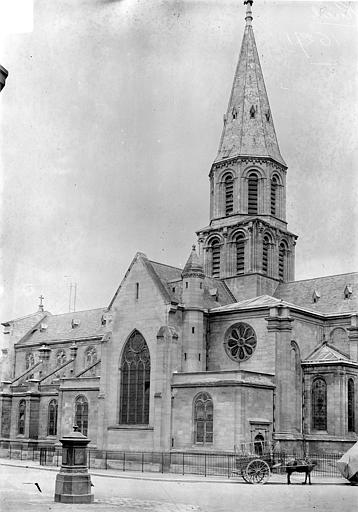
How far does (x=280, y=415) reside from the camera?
4734 cm

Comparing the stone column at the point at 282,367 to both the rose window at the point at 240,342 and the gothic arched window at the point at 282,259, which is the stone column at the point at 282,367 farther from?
the gothic arched window at the point at 282,259

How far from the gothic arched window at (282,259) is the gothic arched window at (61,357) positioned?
25534 mm

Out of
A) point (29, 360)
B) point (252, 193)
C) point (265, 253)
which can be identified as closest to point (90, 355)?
point (29, 360)

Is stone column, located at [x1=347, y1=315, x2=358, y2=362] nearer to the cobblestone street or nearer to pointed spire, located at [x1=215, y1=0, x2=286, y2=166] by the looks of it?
the cobblestone street

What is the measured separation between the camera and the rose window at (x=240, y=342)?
50.6 metres

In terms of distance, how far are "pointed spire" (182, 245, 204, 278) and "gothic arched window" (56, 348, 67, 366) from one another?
92.0ft

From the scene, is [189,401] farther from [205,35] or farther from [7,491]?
[205,35]

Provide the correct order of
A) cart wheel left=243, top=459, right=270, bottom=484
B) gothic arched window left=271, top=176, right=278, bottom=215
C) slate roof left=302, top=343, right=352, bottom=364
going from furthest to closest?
gothic arched window left=271, top=176, right=278, bottom=215 < slate roof left=302, top=343, right=352, bottom=364 < cart wheel left=243, top=459, right=270, bottom=484

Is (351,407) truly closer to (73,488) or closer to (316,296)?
(316,296)

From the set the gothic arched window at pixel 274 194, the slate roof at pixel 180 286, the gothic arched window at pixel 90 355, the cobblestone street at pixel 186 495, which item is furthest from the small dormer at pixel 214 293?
the cobblestone street at pixel 186 495

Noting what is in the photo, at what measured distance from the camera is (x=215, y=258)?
6222cm

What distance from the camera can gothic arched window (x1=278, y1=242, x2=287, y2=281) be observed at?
61656 mm

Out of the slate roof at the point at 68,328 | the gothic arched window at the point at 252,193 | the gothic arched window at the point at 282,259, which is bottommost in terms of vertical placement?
the slate roof at the point at 68,328

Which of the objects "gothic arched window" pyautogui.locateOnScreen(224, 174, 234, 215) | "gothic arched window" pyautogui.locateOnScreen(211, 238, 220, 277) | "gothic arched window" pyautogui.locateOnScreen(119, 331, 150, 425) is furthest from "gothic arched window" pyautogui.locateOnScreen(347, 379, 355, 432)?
"gothic arched window" pyautogui.locateOnScreen(224, 174, 234, 215)
